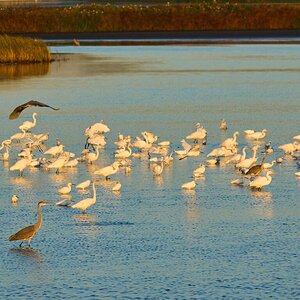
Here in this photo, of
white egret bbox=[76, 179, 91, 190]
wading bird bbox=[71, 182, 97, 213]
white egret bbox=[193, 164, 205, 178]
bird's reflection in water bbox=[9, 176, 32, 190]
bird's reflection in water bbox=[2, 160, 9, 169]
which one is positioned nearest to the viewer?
wading bird bbox=[71, 182, 97, 213]

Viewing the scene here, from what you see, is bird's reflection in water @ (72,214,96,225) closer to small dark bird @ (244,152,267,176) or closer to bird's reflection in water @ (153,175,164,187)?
bird's reflection in water @ (153,175,164,187)

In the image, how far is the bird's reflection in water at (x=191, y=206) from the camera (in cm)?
2031

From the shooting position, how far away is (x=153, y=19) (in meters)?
77.4

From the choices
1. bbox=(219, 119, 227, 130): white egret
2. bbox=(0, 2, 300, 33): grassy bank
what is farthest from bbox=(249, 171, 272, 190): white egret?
bbox=(0, 2, 300, 33): grassy bank

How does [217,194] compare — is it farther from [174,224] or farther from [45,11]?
[45,11]

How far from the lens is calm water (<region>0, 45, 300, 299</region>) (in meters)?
16.1

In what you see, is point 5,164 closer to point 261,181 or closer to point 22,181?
point 22,181

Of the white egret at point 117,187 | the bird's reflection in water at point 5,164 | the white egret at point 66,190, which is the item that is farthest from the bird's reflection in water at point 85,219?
the bird's reflection in water at point 5,164

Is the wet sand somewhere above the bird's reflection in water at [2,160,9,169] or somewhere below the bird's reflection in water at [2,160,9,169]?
above

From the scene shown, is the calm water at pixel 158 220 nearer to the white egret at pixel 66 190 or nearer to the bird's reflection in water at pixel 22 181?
the bird's reflection in water at pixel 22 181

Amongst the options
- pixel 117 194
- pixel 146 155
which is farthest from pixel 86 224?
pixel 146 155

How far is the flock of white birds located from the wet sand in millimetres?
42782

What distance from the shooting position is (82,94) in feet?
140

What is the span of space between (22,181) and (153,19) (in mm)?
53969
